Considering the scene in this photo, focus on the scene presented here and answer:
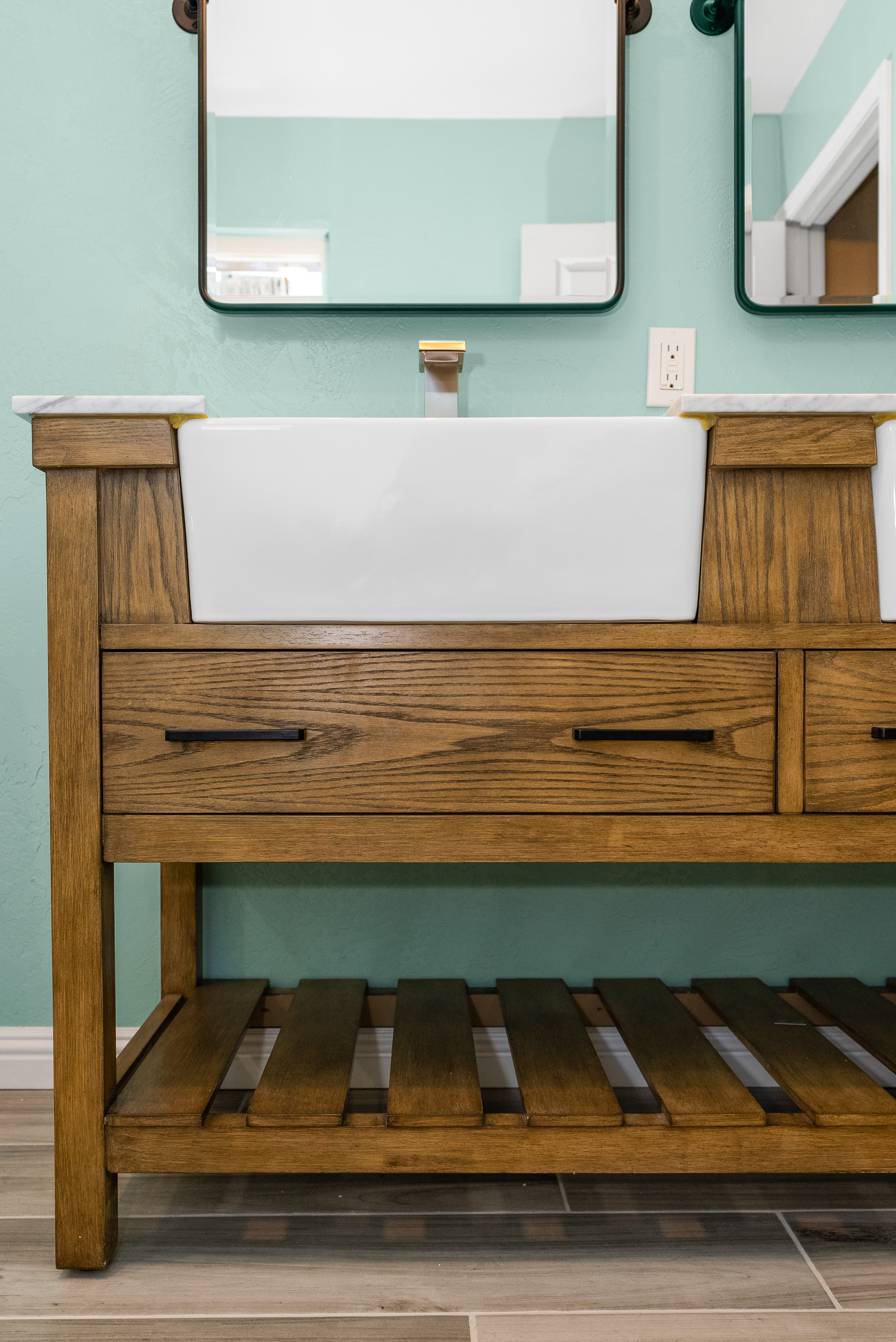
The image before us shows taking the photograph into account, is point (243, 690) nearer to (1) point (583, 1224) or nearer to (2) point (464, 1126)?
(2) point (464, 1126)

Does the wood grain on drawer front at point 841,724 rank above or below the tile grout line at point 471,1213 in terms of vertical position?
above

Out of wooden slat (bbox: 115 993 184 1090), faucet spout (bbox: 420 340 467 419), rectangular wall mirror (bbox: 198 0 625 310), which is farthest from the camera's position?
rectangular wall mirror (bbox: 198 0 625 310)

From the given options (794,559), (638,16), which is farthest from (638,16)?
(794,559)

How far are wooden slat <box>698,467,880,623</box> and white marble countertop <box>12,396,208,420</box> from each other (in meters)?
0.49

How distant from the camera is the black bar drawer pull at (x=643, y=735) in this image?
0.75 metres

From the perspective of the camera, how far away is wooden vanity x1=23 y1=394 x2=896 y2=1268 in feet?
2.49

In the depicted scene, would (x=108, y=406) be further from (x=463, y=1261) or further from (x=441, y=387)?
(x=463, y=1261)

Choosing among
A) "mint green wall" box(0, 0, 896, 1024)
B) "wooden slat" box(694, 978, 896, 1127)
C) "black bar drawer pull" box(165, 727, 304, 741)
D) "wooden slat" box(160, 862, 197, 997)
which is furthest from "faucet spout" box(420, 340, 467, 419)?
"wooden slat" box(694, 978, 896, 1127)

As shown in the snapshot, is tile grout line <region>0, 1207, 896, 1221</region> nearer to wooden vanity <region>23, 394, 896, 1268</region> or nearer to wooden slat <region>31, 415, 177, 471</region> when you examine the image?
wooden vanity <region>23, 394, 896, 1268</region>

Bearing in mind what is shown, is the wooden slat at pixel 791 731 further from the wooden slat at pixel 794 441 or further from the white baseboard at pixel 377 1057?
the white baseboard at pixel 377 1057

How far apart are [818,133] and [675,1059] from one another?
1.23m

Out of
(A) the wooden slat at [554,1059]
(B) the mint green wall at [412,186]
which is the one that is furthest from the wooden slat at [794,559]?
(B) the mint green wall at [412,186]

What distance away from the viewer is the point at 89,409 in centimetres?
74

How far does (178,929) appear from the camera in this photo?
1157 millimetres
